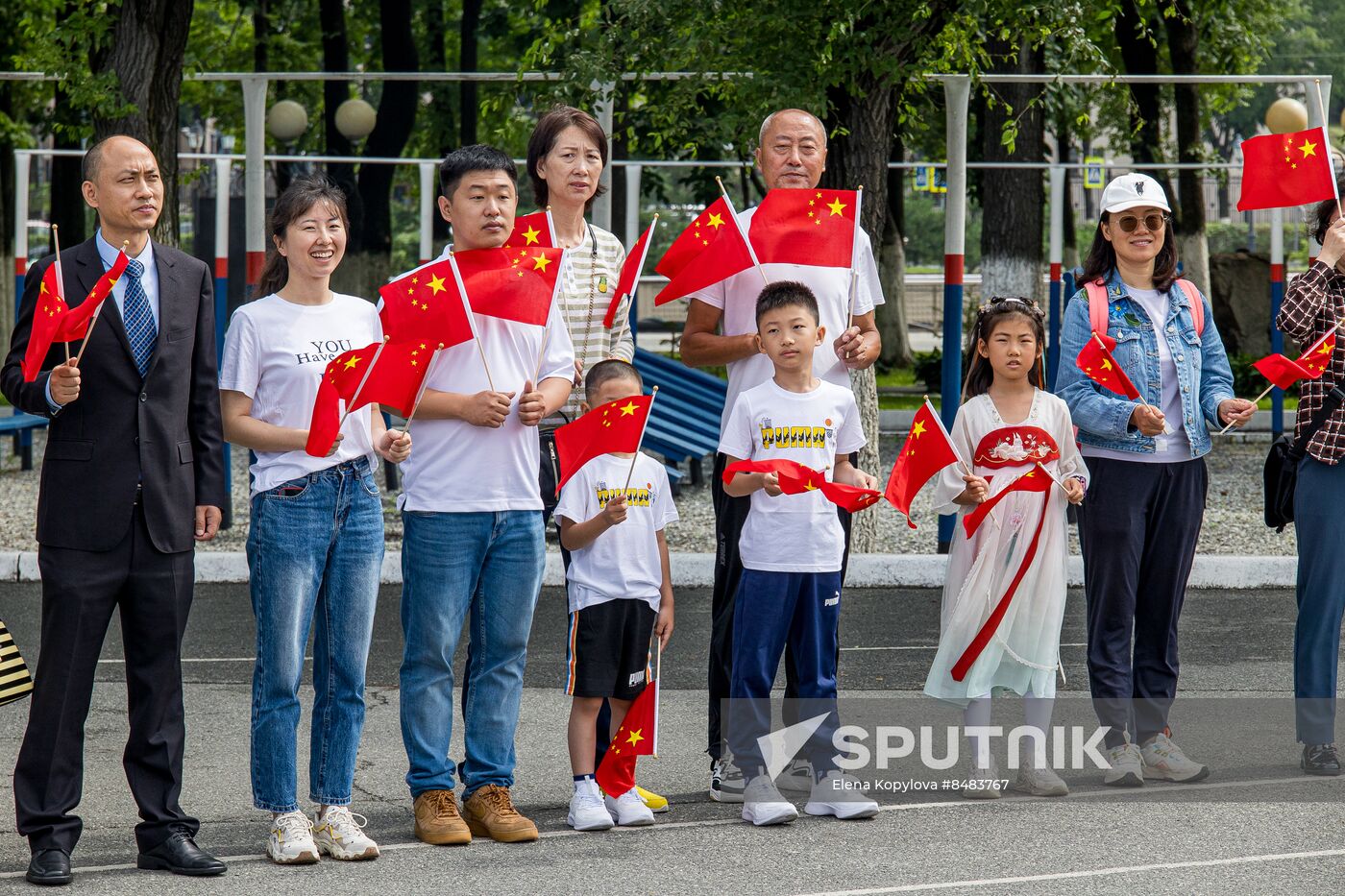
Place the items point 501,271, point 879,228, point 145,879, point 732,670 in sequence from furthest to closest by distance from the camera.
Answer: point 879,228, point 732,670, point 501,271, point 145,879

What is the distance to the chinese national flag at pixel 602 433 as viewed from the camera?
4984 millimetres

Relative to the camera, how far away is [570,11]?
19812 millimetres

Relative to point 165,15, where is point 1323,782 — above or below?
below

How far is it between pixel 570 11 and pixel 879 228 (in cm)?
1098

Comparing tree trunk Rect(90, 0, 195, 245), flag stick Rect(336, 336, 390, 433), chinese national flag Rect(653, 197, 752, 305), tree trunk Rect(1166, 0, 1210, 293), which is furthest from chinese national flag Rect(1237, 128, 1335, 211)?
tree trunk Rect(1166, 0, 1210, 293)

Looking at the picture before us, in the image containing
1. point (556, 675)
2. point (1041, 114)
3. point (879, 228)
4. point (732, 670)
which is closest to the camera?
point (732, 670)

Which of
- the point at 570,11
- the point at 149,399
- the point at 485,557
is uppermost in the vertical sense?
the point at 570,11

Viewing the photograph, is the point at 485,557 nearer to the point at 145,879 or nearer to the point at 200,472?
the point at 200,472

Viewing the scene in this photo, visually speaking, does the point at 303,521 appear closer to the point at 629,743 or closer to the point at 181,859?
the point at 181,859

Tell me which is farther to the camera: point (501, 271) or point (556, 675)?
point (556, 675)

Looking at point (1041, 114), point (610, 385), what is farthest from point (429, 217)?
point (610, 385)

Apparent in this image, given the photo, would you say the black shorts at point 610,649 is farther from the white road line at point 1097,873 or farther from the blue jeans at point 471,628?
the white road line at point 1097,873

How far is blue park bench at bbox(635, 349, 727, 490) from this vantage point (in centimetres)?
1222

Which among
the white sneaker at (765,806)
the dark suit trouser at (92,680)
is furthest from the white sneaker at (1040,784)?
the dark suit trouser at (92,680)
